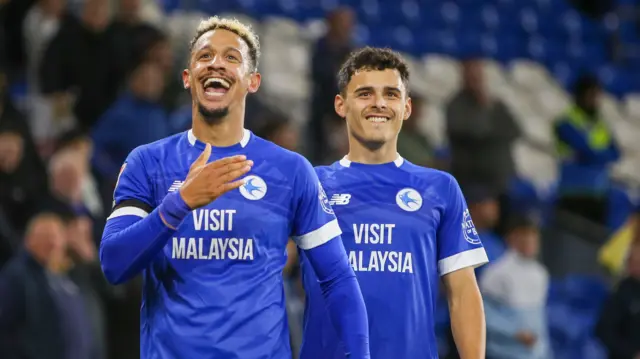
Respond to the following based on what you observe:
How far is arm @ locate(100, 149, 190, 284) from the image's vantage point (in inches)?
166

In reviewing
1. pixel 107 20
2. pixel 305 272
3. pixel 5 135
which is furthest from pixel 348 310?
pixel 107 20

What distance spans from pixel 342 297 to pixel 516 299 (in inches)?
199

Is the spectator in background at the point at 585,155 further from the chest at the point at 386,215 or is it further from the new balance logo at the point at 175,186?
the new balance logo at the point at 175,186

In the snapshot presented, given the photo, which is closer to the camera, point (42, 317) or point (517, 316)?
point (42, 317)

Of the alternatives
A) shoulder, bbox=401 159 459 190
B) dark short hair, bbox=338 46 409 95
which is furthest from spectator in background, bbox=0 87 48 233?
shoulder, bbox=401 159 459 190

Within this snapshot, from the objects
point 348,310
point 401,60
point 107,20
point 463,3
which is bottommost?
point 348,310

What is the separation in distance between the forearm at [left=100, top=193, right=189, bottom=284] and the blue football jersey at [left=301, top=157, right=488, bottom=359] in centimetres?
105

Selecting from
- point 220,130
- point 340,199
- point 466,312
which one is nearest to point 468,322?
point 466,312

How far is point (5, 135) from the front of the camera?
8961mm

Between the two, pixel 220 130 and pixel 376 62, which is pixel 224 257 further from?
pixel 376 62

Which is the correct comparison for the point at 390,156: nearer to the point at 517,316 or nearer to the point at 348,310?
the point at 348,310

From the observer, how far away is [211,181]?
420cm

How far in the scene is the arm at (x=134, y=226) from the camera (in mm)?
4223

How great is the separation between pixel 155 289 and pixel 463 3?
11.5 m
